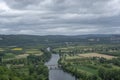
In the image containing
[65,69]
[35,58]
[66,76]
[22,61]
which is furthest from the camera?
[35,58]

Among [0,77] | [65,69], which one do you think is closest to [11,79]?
[0,77]

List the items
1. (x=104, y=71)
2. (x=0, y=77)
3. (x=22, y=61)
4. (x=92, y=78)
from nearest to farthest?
1. (x=0, y=77)
2. (x=92, y=78)
3. (x=104, y=71)
4. (x=22, y=61)

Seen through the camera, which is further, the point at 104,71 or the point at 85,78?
the point at 104,71

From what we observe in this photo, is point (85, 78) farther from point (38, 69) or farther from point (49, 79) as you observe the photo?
point (38, 69)

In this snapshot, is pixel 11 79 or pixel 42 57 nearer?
pixel 11 79

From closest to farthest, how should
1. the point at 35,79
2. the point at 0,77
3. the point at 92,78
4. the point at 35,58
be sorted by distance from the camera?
1. the point at 0,77
2. the point at 35,79
3. the point at 92,78
4. the point at 35,58

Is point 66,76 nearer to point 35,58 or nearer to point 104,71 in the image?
point 104,71

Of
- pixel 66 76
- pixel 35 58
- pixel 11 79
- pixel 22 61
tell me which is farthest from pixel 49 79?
pixel 35 58

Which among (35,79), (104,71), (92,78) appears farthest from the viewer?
(104,71)
